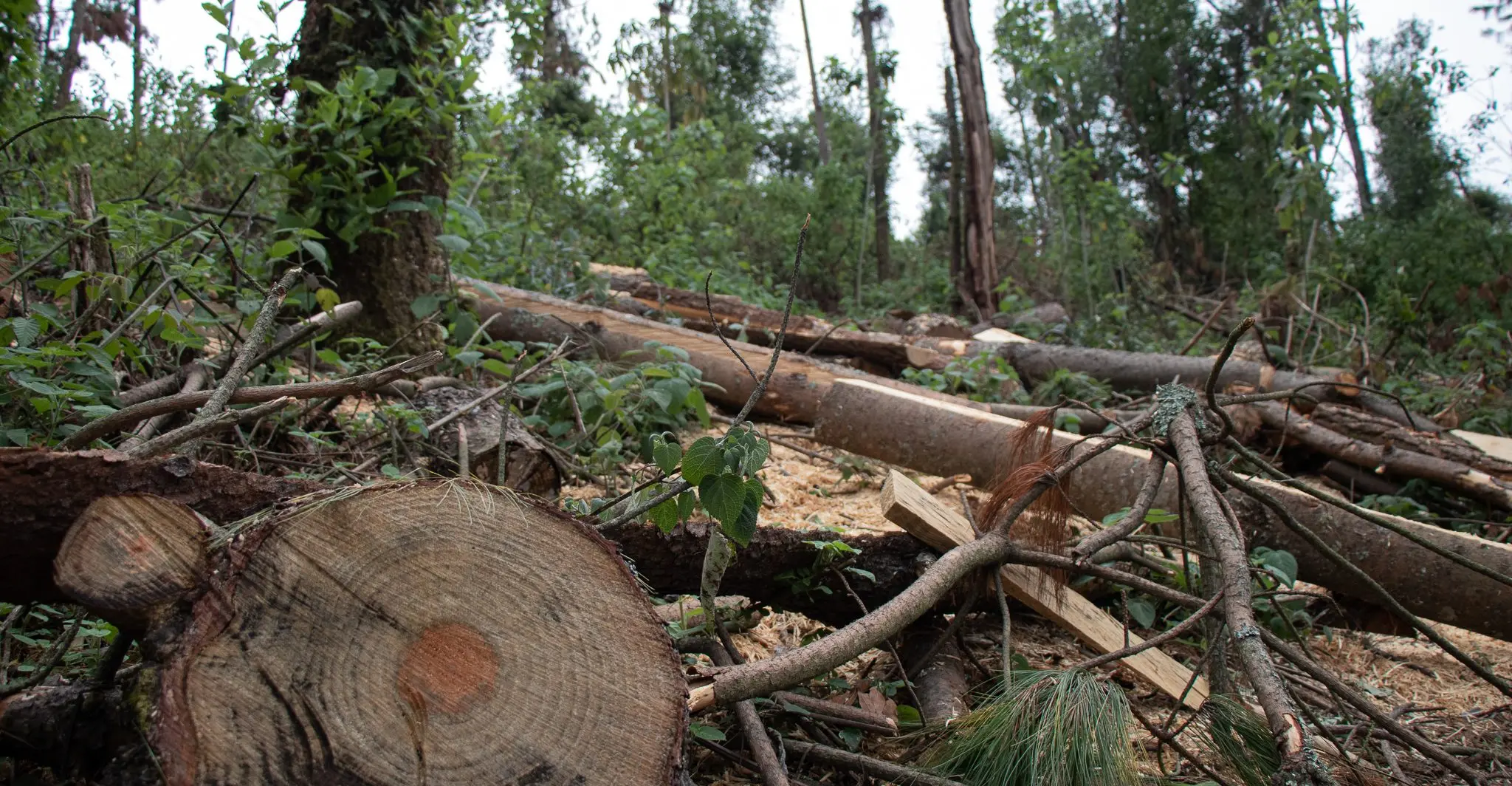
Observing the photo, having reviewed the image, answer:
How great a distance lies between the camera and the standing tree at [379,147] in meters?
3.21

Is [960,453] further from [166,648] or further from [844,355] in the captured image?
[166,648]

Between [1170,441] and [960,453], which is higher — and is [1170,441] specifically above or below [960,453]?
above

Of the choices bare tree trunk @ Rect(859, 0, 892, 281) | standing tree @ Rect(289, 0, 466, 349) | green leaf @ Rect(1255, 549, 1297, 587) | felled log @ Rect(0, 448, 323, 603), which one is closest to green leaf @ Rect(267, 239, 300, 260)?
standing tree @ Rect(289, 0, 466, 349)

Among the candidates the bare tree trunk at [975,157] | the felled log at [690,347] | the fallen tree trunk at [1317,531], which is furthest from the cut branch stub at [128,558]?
the bare tree trunk at [975,157]

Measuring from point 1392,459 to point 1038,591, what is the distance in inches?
103

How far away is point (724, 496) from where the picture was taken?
1532mm

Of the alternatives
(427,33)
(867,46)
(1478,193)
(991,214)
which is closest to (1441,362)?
(991,214)

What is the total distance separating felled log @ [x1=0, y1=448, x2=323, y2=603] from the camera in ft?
4.06

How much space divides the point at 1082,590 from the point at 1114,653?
75cm

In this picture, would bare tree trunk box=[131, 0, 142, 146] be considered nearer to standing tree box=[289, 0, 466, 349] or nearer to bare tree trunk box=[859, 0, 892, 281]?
standing tree box=[289, 0, 466, 349]

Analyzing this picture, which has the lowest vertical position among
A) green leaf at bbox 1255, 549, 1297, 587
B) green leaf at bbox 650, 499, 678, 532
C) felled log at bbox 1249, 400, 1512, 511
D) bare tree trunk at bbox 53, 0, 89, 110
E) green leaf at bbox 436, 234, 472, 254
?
felled log at bbox 1249, 400, 1512, 511

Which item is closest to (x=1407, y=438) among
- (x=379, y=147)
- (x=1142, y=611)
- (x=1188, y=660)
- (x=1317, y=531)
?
(x=1317, y=531)

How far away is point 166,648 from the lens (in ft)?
3.45

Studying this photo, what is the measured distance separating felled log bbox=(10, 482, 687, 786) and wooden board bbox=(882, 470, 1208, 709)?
3.00 feet
